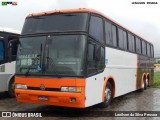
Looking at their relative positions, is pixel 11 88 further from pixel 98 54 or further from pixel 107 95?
pixel 98 54

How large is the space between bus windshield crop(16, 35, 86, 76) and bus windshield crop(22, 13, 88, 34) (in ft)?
0.94

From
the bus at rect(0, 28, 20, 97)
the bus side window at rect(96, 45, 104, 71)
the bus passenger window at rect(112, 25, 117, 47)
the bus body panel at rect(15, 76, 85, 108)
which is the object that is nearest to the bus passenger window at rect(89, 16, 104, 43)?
the bus side window at rect(96, 45, 104, 71)

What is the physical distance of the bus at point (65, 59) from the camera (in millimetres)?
8773

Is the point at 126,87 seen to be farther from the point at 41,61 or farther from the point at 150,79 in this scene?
the point at 150,79

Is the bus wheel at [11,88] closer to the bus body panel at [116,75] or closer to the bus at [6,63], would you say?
the bus at [6,63]

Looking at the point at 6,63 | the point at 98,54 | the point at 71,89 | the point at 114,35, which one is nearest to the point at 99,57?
the point at 98,54

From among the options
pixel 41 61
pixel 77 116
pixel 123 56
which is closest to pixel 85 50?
pixel 41 61

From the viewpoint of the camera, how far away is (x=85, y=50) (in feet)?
29.1

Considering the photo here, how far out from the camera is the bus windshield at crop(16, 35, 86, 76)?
8.80 m

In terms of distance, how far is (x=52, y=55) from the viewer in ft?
30.0

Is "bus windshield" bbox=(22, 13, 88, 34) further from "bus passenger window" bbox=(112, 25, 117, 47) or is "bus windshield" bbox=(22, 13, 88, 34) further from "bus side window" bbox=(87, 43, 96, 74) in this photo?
"bus passenger window" bbox=(112, 25, 117, 47)

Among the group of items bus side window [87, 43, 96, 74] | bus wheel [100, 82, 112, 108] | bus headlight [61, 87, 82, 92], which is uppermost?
bus side window [87, 43, 96, 74]

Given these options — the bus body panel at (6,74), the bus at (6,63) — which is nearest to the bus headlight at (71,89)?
the bus at (6,63)

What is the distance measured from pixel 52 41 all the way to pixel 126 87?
573 centimetres
